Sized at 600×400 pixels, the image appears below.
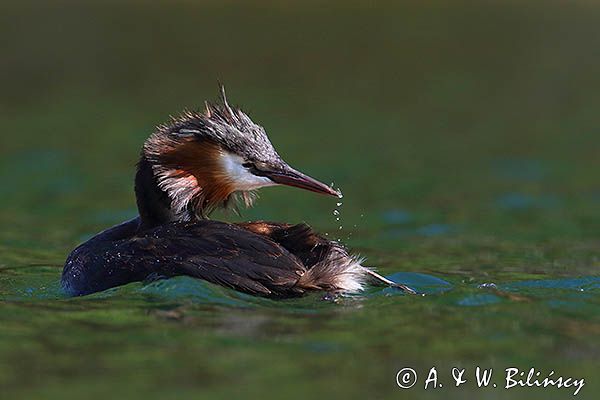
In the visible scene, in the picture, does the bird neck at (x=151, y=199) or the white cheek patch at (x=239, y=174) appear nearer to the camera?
the white cheek patch at (x=239, y=174)

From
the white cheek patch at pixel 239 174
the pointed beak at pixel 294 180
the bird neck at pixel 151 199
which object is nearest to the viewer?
the pointed beak at pixel 294 180

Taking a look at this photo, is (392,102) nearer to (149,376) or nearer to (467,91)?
(467,91)

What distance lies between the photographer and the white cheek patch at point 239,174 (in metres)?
8.03

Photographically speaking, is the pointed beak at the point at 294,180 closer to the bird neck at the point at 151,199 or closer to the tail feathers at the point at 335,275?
the tail feathers at the point at 335,275

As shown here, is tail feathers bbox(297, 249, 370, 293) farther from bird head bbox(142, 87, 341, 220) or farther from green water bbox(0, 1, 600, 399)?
bird head bbox(142, 87, 341, 220)

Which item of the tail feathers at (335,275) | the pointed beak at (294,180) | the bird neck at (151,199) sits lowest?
the tail feathers at (335,275)

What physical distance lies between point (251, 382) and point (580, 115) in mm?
11118

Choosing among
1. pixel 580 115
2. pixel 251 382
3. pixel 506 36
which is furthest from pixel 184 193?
pixel 506 36

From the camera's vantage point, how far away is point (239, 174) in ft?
26.5

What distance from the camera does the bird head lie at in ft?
26.2

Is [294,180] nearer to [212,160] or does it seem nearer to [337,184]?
[212,160]

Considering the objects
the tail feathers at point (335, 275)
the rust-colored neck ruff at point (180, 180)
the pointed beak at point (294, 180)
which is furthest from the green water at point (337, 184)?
the pointed beak at point (294, 180)

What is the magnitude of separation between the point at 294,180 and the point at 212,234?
0.78m

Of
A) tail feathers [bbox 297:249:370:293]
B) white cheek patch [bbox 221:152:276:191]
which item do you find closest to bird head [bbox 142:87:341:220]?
white cheek patch [bbox 221:152:276:191]
